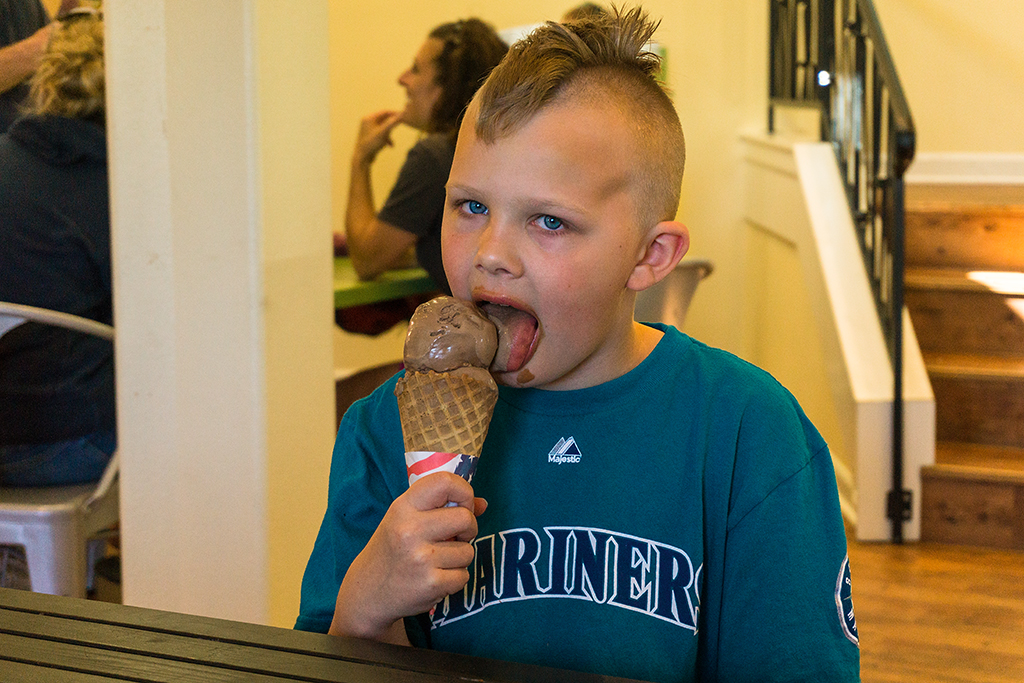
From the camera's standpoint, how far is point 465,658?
82cm

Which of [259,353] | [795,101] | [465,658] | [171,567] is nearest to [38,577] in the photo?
[171,567]

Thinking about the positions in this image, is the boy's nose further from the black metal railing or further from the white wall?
the black metal railing

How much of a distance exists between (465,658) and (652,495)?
1.09 feet

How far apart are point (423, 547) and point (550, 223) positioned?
356 mm

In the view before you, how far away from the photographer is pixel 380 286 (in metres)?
3.20

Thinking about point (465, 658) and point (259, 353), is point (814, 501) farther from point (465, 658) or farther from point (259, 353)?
point (259, 353)

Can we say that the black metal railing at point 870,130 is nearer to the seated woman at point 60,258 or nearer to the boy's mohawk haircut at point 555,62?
the seated woman at point 60,258

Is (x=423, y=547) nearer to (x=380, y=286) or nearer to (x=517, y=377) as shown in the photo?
(x=517, y=377)

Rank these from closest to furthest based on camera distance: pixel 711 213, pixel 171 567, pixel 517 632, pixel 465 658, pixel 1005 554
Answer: pixel 465 658
pixel 517 632
pixel 171 567
pixel 1005 554
pixel 711 213

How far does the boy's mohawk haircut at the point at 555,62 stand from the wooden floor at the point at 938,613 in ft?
7.40

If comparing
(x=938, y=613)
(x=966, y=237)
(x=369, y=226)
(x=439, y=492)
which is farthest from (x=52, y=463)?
(x=966, y=237)

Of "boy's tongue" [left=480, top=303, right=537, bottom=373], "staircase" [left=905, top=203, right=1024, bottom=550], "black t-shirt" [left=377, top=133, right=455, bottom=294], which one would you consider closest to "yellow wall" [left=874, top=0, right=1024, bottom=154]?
"staircase" [left=905, top=203, right=1024, bottom=550]

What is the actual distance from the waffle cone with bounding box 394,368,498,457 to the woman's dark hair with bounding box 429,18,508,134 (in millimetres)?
2599

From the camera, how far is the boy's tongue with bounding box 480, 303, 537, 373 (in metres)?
1.00
